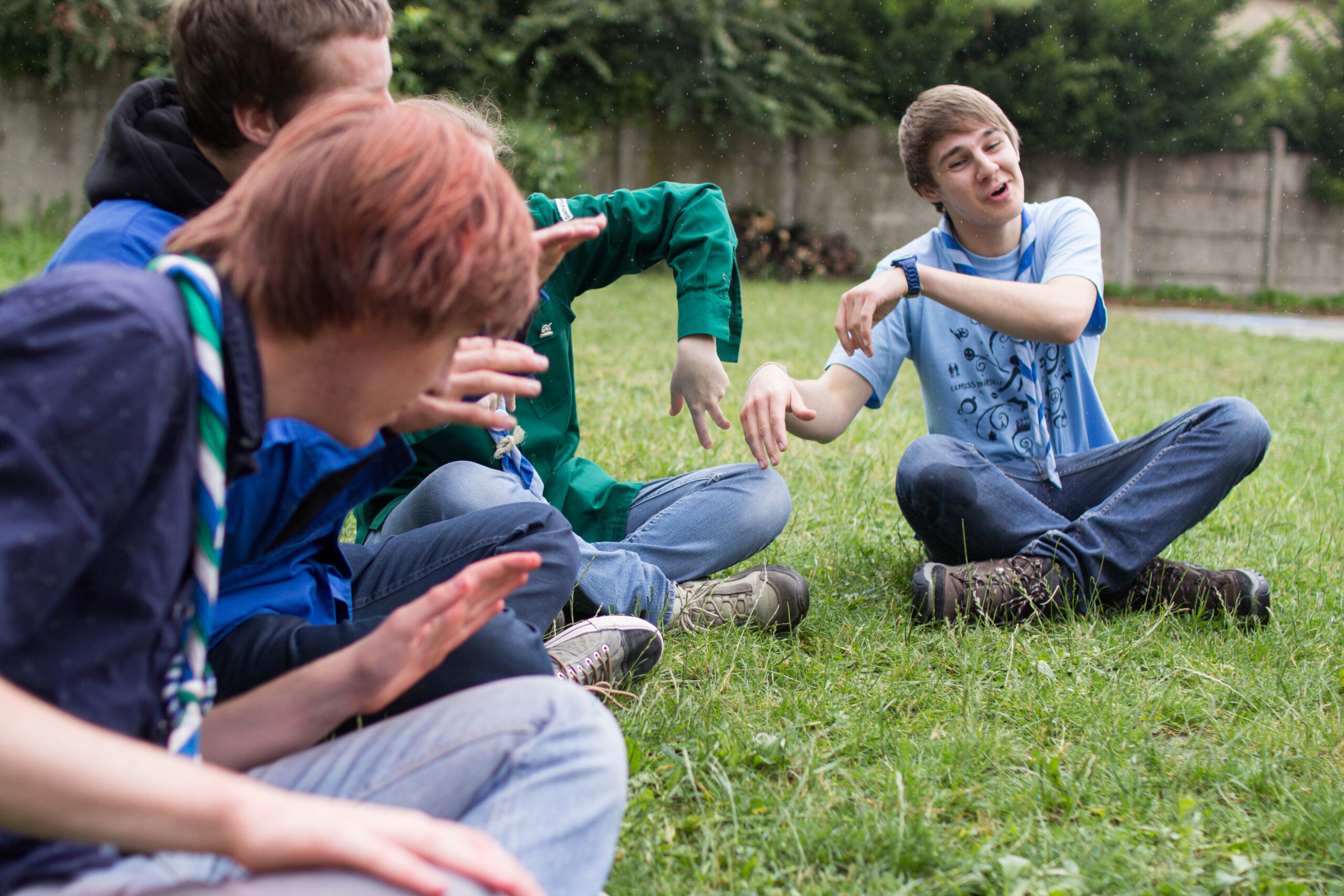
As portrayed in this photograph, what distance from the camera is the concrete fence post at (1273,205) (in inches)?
562

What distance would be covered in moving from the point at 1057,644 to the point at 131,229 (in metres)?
1.79

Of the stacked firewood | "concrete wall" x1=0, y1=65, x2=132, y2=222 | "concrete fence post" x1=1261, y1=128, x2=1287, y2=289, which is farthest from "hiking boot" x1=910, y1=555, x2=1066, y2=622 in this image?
"concrete fence post" x1=1261, y1=128, x2=1287, y2=289

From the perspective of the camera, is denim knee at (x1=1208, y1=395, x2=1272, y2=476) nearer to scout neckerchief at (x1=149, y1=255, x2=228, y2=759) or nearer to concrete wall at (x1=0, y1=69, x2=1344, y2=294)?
scout neckerchief at (x1=149, y1=255, x2=228, y2=759)

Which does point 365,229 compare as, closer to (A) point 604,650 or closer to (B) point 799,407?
(A) point 604,650

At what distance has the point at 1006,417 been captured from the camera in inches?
99.0

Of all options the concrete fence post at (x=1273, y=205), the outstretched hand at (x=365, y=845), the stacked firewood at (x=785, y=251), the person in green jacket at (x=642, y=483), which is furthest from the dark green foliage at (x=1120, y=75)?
the outstretched hand at (x=365, y=845)

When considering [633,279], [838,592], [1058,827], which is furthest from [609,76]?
[1058,827]

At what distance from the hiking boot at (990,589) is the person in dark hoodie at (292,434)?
81 cm

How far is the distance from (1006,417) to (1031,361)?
14 centimetres

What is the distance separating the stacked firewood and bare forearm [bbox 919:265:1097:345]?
1014 centimetres

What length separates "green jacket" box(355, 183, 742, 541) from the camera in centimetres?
215

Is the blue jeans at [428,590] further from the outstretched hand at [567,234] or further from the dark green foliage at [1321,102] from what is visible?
the dark green foliage at [1321,102]

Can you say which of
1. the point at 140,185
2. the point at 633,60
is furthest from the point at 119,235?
the point at 633,60

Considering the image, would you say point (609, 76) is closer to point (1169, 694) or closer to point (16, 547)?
point (1169, 694)
